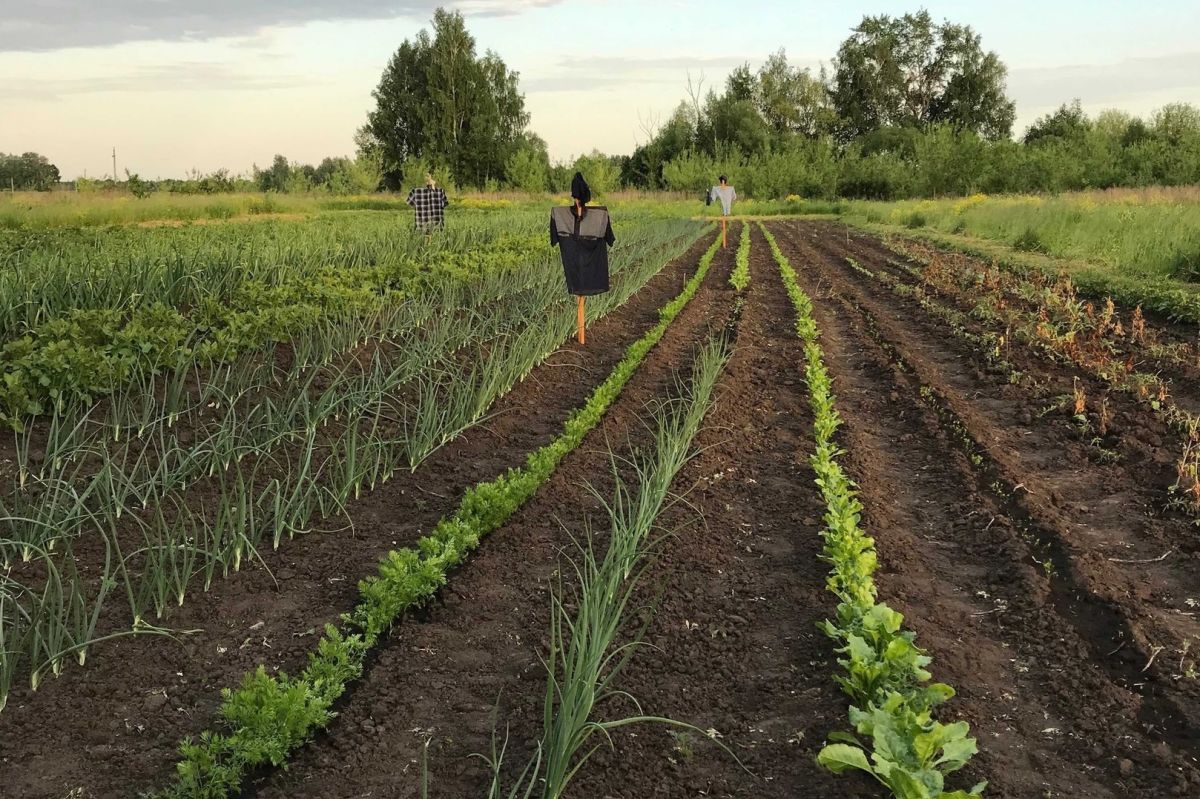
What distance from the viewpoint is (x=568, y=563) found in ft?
12.4

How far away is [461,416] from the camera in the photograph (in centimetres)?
510

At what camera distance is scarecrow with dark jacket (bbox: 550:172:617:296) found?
749cm

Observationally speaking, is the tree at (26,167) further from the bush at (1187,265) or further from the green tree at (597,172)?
the bush at (1187,265)

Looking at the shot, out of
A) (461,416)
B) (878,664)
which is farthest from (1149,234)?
(878,664)

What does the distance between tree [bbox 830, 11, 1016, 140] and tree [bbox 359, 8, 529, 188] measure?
25.8 metres

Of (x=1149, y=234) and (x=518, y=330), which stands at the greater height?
(x=1149, y=234)

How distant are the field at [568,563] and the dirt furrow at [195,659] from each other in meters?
0.01

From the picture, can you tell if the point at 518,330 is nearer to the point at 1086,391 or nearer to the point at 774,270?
the point at 1086,391

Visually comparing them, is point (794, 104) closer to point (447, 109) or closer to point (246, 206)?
point (447, 109)

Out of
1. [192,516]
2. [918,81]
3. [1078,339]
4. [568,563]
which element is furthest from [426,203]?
[918,81]

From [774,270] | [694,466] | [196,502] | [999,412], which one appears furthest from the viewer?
[774,270]

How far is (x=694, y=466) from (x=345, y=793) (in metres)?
2.86

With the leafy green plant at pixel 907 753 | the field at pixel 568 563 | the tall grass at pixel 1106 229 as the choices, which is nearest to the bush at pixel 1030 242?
the tall grass at pixel 1106 229

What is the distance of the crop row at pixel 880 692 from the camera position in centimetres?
222
